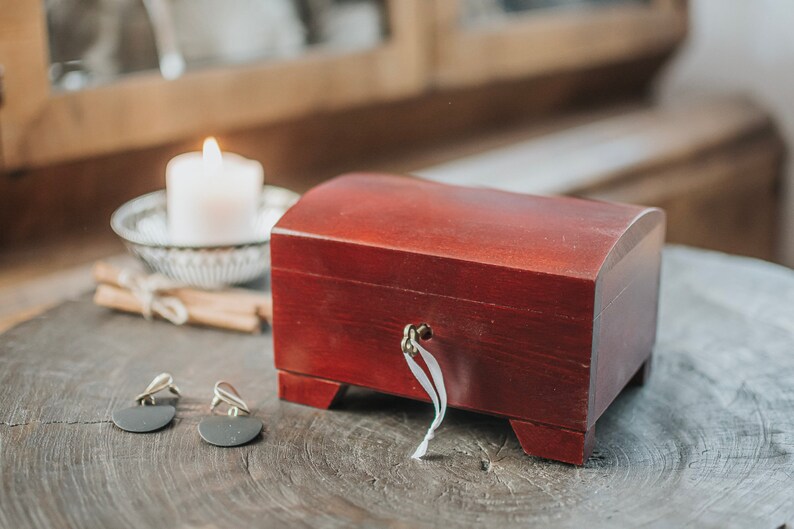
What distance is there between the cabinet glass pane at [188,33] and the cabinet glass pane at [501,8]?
0.22 metres

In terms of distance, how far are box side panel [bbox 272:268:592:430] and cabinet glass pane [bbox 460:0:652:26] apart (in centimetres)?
103

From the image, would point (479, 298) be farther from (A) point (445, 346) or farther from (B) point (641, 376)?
(B) point (641, 376)

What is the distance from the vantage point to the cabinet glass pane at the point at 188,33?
47.2 inches

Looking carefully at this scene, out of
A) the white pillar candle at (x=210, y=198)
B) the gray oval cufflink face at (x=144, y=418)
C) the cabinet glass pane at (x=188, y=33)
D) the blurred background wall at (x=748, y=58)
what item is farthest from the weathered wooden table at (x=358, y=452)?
the blurred background wall at (x=748, y=58)

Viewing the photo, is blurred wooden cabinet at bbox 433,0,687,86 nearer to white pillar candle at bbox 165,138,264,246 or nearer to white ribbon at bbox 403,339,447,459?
white pillar candle at bbox 165,138,264,246

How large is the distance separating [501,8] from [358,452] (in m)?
1.24

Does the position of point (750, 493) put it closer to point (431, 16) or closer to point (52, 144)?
point (52, 144)

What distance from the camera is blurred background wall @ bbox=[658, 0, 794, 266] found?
2.17 metres

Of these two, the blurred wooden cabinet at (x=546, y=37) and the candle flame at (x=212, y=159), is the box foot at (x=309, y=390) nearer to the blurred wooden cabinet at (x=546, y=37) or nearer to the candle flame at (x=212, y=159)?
the candle flame at (x=212, y=159)

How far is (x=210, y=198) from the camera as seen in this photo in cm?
102

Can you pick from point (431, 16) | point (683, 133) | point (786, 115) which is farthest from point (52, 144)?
point (786, 115)

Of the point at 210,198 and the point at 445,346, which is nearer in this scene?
the point at 445,346

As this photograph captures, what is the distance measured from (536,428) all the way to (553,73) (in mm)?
1338

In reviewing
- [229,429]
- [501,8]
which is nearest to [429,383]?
[229,429]
